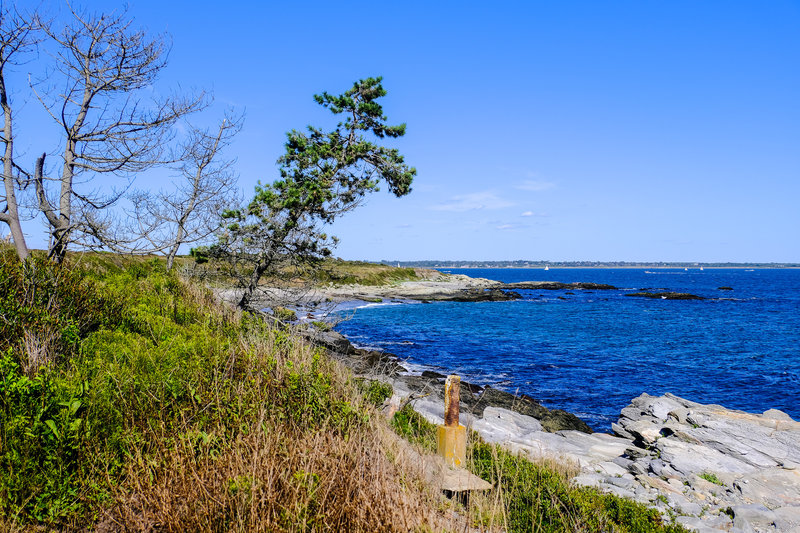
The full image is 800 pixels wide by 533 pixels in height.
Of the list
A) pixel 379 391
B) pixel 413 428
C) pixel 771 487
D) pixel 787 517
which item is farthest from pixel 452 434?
pixel 771 487

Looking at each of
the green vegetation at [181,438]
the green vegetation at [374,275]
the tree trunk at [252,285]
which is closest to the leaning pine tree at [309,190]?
the tree trunk at [252,285]

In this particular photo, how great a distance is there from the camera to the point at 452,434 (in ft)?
19.7

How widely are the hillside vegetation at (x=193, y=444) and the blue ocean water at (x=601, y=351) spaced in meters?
13.2

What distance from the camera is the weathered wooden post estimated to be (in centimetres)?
599

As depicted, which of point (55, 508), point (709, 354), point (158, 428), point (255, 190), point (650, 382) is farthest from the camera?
point (709, 354)

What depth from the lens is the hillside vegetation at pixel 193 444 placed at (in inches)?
131

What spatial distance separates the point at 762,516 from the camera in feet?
23.3

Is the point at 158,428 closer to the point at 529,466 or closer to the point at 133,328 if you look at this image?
the point at 133,328

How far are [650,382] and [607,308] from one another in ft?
116

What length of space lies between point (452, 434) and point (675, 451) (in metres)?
7.31

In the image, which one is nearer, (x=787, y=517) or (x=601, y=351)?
(x=787, y=517)

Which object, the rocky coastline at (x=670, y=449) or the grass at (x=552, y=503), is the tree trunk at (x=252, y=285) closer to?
the rocky coastline at (x=670, y=449)

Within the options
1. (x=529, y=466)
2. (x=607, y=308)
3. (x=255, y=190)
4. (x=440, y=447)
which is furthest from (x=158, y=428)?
(x=607, y=308)

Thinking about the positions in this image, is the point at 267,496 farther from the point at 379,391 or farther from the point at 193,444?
the point at 379,391
